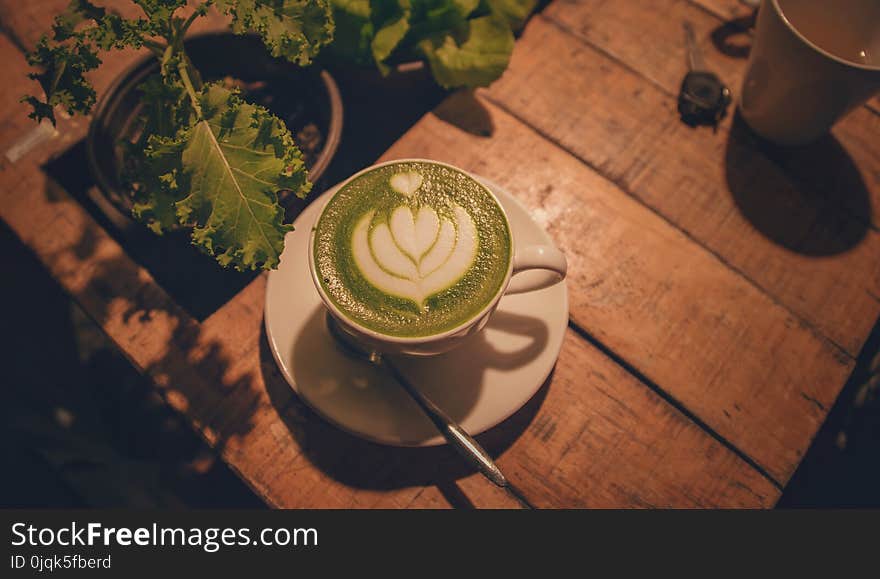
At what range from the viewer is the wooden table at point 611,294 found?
0.93 metres

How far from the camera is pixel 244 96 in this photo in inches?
43.2

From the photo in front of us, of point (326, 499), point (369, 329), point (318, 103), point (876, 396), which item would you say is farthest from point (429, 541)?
point (876, 396)

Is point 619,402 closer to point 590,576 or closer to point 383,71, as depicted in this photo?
point 590,576

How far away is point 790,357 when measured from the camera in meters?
0.99

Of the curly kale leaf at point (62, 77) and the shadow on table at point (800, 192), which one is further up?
the curly kale leaf at point (62, 77)

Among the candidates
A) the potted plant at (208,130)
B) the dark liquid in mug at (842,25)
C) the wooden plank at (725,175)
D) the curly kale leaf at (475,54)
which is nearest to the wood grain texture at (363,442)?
the potted plant at (208,130)

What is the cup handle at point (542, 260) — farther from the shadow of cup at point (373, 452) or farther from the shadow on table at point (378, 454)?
the shadow on table at point (378, 454)

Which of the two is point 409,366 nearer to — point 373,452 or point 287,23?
point 373,452

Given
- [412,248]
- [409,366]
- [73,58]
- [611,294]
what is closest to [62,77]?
[73,58]

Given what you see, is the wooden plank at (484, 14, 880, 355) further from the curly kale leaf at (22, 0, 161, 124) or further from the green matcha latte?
the curly kale leaf at (22, 0, 161, 124)

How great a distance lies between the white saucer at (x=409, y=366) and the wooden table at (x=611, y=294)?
98 mm

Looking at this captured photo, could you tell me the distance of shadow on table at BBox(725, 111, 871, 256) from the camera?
107 centimetres

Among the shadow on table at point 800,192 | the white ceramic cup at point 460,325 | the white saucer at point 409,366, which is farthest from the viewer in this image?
the shadow on table at point 800,192

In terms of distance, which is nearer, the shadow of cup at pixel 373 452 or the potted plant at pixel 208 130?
the potted plant at pixel 208 130
